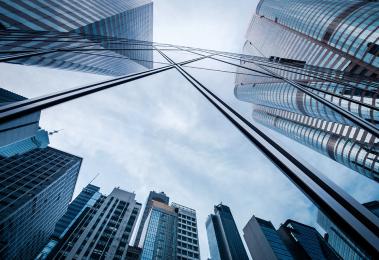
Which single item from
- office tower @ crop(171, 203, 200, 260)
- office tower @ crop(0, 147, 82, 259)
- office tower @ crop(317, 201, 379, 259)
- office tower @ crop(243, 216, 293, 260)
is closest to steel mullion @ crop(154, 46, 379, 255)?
office tower @ crop(0, 147, 82, 259)

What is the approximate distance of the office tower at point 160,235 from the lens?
6838 centimetres

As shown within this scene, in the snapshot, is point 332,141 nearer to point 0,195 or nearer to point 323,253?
point 323,253

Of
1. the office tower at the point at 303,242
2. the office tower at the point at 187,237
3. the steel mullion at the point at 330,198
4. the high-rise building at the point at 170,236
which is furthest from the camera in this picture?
the office tower at the point at 303,242

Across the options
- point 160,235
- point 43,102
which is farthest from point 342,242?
point 43,102

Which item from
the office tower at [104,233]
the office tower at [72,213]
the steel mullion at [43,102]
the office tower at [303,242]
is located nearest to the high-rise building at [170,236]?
the office tower at [104,233]

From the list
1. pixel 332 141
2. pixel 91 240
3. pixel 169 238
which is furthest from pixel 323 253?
pixel 91 240

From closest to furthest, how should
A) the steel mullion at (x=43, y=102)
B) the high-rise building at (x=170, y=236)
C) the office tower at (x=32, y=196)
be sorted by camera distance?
the steel mullion at (x=43, y=102) < the office tower at (x=32, y=196) < the high-rise building at (x=170, y=236)

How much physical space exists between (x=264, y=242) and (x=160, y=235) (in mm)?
35099

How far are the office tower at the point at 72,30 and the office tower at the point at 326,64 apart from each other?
770 inches

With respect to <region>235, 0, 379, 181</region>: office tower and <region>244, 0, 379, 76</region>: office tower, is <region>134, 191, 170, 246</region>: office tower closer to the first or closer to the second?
<region>235, 0, 379, 181</region>: office tower

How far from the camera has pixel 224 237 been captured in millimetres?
103188

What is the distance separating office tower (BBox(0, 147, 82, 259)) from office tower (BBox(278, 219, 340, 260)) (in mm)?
84535

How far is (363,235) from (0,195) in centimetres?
7628

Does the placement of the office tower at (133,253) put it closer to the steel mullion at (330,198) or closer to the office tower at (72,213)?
the office tower at (72,213)
